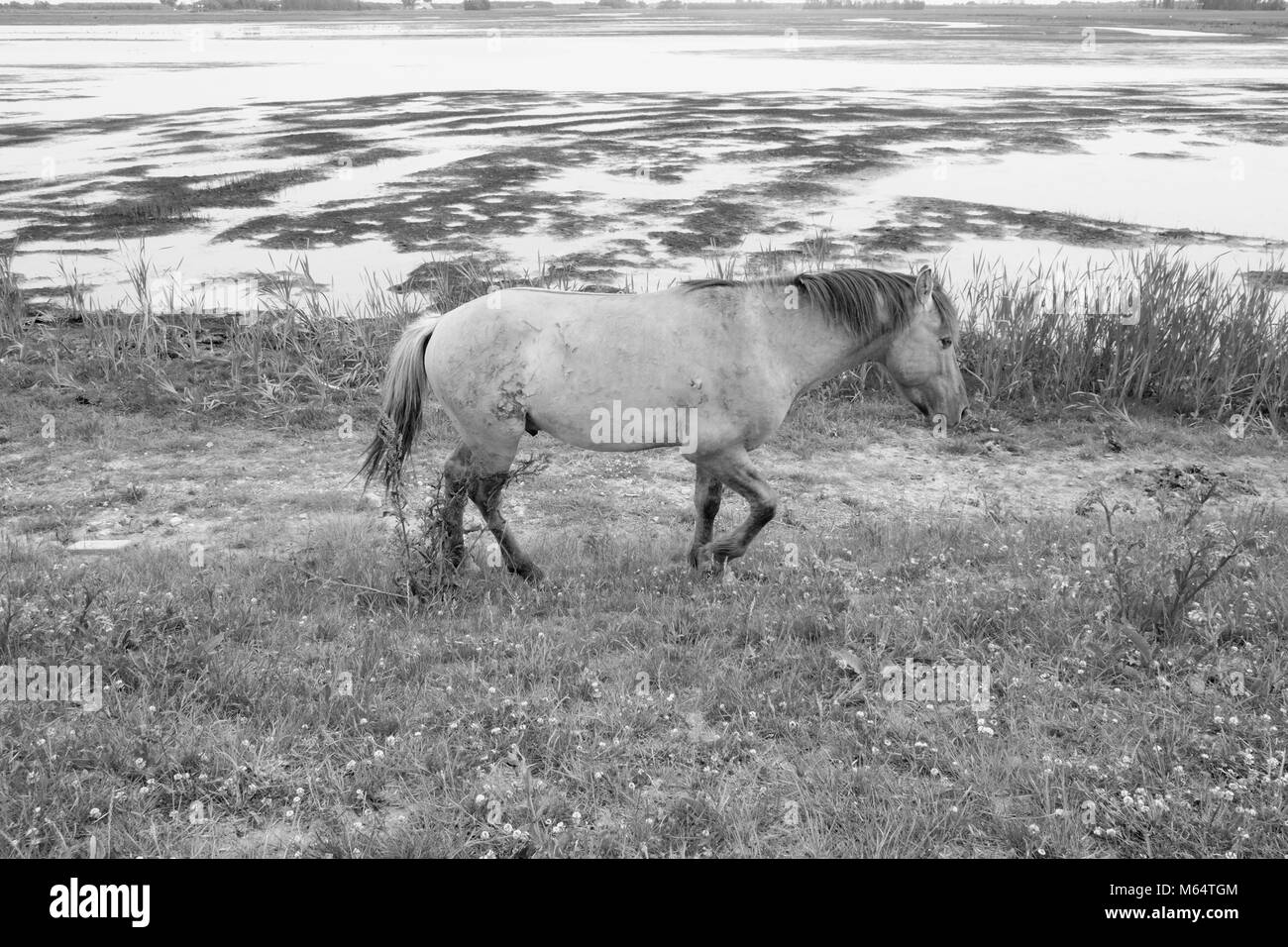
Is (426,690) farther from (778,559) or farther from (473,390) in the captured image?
(778,559)

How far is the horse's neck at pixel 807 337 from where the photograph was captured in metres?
6.13

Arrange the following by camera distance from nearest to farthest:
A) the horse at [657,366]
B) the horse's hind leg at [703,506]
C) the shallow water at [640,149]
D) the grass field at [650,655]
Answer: the grass field at [650,655]
the horse at [657,366]
the horse's hind leg at [703,506]
the shallow water at [640,149]

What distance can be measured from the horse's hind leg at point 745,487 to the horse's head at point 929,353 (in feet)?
3.95

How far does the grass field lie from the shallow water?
4.78m

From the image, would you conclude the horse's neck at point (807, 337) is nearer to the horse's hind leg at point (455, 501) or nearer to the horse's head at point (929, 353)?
the horse's head at point (929, 353)

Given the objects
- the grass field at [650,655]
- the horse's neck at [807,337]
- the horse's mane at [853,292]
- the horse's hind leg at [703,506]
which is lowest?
the grass field at [650,655]

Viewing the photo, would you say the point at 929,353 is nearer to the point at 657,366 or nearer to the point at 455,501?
the point at 657,366

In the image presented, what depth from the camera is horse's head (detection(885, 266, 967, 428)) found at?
6.21m

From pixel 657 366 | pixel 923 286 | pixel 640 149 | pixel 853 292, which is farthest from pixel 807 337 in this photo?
pixel 640 149

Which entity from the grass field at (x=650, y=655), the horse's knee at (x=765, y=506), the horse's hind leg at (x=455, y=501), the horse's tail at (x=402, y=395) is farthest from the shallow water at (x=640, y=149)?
the horse's knee at (x=765, y=506)

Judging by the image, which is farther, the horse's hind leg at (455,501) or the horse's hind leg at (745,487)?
the horse's hind leg at (455,501)

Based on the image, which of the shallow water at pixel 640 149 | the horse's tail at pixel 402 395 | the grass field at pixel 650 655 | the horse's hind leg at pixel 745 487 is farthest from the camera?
the shallow water at pixel 640 149

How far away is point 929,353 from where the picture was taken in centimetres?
630
